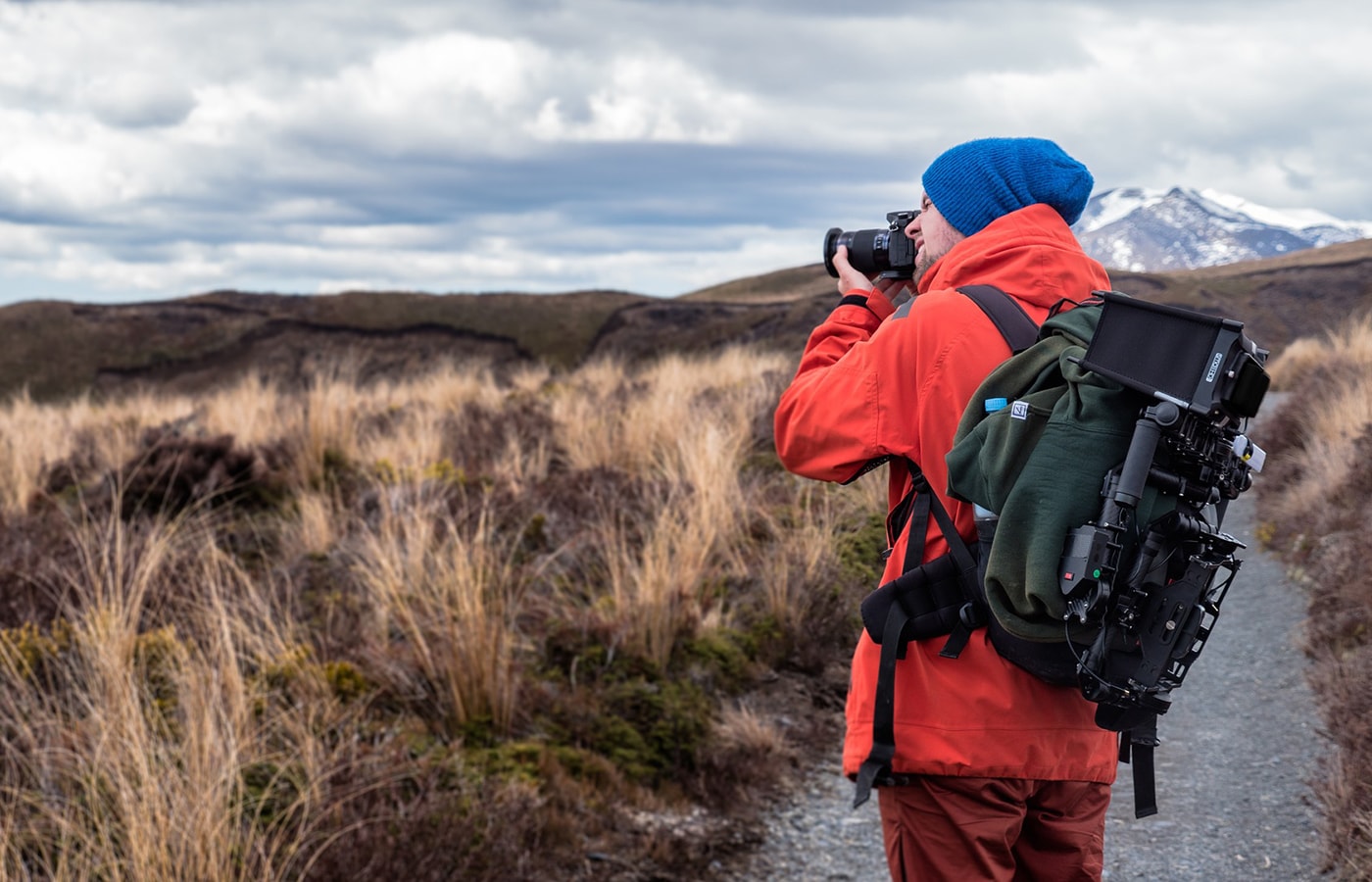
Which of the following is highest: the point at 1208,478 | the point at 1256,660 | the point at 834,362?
the point at 834,362

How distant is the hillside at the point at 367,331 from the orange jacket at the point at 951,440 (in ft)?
89.8

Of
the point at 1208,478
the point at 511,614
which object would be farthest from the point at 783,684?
the point at 1208,478

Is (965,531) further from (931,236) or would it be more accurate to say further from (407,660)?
(407,660)

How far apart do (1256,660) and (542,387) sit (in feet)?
41.2

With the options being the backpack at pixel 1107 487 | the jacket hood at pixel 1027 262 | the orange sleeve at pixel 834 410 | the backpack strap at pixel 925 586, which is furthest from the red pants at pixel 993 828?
the jacket hood at pixel 1027 262

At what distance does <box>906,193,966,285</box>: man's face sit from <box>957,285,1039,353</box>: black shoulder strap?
0.26 m

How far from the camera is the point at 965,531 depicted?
2113 millimetres

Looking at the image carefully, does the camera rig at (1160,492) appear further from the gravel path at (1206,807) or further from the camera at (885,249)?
the gravel path at (1206,807)

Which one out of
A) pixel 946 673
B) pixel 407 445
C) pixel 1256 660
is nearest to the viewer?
pixel 946 673

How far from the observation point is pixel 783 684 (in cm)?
540

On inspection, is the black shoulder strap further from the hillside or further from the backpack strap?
the hillside

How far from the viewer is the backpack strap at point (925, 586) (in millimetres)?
2023

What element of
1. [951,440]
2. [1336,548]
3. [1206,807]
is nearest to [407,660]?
[951,440]

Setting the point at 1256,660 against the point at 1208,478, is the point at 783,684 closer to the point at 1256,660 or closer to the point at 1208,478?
the point at 1256,660
